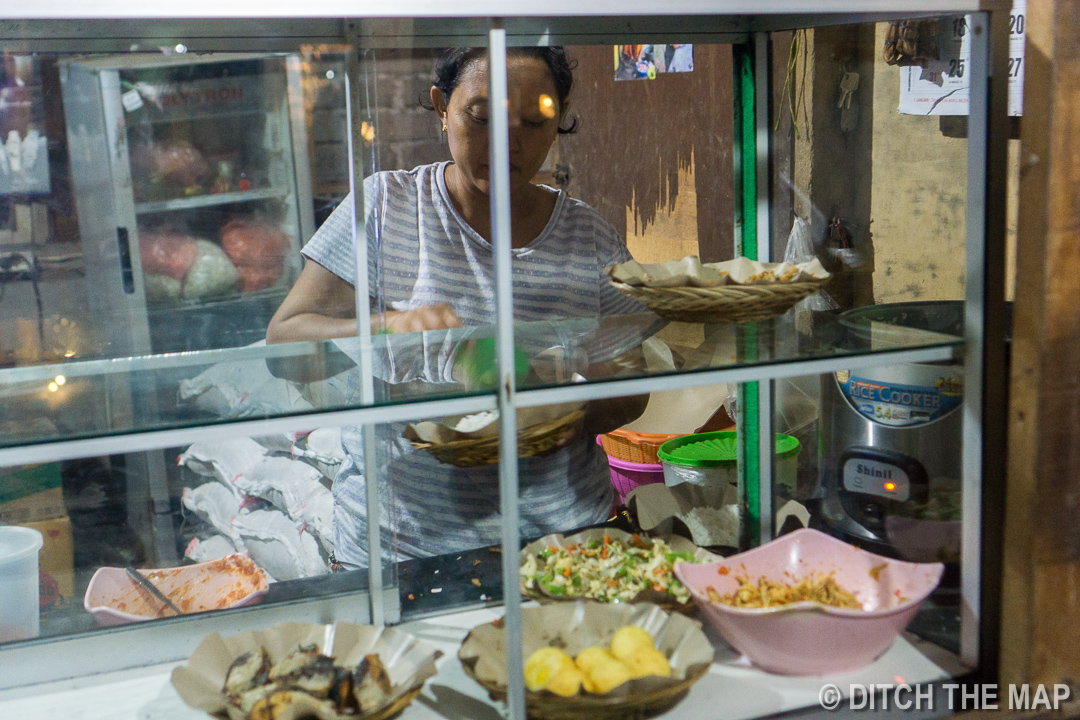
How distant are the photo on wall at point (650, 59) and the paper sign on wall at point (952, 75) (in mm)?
360

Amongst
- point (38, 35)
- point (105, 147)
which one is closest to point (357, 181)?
point (38, 35)

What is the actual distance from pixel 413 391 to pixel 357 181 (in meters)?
0.49

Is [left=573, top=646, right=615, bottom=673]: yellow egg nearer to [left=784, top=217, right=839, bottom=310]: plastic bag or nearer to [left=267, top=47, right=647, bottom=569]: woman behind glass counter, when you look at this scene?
[left=267, top=47, right=647, bottom=569]: woman behind glass counter

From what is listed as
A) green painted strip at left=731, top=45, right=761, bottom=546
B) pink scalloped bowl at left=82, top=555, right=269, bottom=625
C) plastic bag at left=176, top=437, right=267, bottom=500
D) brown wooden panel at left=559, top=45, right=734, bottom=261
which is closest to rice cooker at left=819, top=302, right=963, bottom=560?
green painted strip at left=731, top=45, right=761, bottom=546

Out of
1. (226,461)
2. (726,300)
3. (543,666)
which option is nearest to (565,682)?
(543,666)

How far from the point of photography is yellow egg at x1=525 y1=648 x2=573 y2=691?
37.1 inches

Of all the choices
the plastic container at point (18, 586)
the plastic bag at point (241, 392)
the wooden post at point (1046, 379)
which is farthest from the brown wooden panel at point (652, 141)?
the plastic container at point (18, 586)

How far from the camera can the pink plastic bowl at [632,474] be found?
6.54 ft

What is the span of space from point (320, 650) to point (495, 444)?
1.08ft

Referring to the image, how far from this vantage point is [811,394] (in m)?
1.38

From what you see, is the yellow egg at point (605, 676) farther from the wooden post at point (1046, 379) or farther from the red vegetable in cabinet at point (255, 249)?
the red vegetable in cabinet at point (255, 249)

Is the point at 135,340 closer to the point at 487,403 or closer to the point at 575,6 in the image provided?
the point at 487,403

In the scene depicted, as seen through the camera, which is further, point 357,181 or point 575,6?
point 357,181

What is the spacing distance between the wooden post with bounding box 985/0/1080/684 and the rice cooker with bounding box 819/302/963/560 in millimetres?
78
